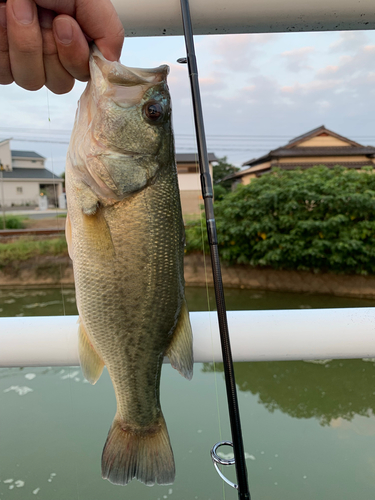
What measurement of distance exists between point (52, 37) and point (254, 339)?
586 millimetres

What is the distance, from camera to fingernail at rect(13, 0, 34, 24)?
0.49 metres

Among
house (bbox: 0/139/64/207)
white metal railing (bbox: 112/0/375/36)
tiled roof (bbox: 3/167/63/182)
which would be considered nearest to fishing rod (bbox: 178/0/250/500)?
white metal railing (bbox: 112/0/375/36)

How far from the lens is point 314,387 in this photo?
515 centimetres

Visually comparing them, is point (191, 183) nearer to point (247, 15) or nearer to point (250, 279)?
point (247, 15)

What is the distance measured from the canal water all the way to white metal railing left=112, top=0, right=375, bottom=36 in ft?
3.71

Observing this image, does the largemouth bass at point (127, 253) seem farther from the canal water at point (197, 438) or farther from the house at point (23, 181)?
the house at point (23, 181)

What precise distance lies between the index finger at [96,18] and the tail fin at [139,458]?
0.62 metres

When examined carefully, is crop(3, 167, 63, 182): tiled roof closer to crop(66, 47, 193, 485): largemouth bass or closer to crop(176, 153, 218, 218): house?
crop(176, 153, 218, 218): house

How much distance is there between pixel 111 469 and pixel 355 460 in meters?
2.89

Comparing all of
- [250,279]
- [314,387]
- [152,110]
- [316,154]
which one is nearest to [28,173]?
[250,279]

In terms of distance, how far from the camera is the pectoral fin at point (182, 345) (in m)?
0.62

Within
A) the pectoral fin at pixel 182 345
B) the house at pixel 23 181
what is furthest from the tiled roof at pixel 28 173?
the pectoral fin at pixel 182 345

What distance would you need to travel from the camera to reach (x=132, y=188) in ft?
2.02

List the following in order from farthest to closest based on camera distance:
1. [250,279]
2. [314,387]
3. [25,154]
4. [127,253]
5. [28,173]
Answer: [25,154]
[28,173]
[250,279]
[314,387]
[127,253]
